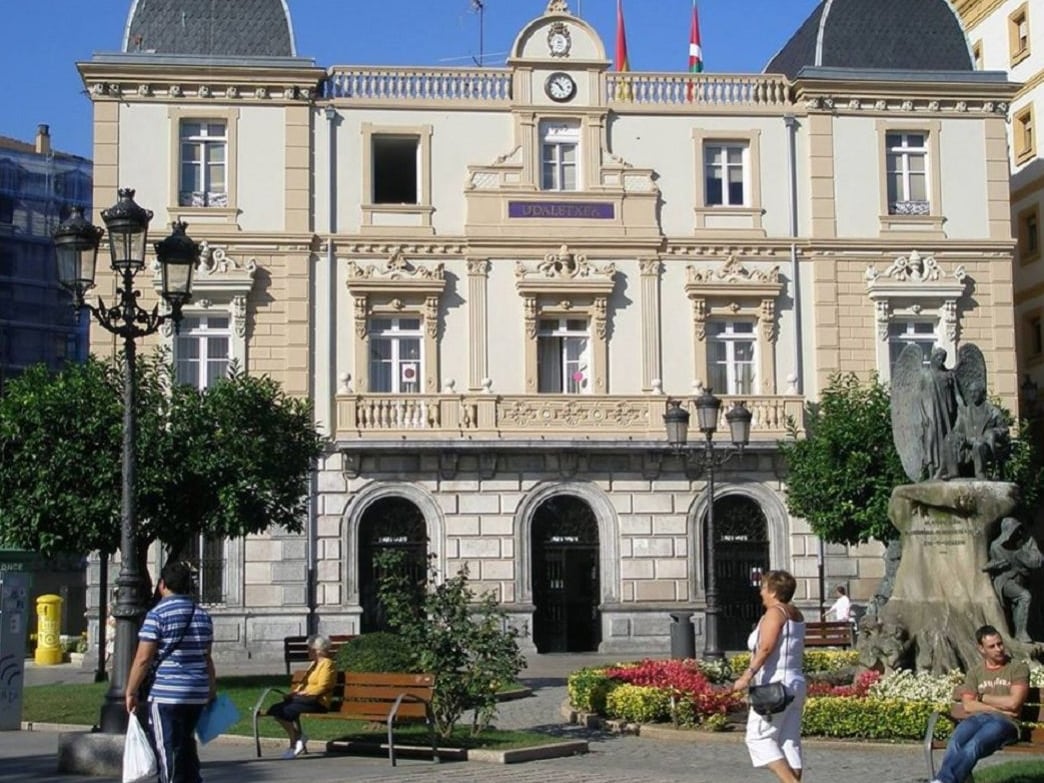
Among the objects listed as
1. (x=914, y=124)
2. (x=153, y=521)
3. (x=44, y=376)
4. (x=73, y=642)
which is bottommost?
(x=73, y=642)

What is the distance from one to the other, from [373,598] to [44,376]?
30.7 ft

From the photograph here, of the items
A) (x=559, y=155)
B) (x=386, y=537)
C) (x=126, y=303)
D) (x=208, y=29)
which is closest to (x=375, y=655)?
(x=126, y=303)

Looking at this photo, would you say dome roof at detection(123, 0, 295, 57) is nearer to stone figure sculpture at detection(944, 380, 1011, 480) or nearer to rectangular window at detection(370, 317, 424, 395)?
rectangular window at detection(370, 317, 424, 395)

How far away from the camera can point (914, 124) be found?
119 feet

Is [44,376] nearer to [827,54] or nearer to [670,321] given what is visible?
[670,321]

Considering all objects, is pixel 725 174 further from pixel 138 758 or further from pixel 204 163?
pixel 138 758

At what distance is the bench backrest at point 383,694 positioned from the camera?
1619 centimetres

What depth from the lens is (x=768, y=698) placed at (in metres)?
11.1

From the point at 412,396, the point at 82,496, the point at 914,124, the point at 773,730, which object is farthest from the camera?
the point at 914,124

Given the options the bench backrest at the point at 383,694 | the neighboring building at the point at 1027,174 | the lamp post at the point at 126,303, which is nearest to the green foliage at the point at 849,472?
the neighboring building at the point at 1027,174

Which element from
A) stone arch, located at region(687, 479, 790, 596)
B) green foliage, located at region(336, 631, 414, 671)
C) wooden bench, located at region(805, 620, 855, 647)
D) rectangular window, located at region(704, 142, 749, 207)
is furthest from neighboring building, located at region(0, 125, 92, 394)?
green foliage, located at region(336, 631, 414, 671)

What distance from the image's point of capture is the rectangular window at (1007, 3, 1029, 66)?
141ft

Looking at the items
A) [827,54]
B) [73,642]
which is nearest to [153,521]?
[73,642]

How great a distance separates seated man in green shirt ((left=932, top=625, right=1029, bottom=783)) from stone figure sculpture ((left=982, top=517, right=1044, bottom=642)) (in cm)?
538
